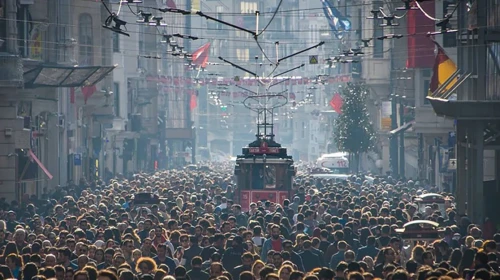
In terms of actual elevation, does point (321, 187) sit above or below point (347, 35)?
below

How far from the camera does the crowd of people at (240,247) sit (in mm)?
18250

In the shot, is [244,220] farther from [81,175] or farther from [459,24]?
[81,175]

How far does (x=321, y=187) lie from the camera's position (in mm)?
50906

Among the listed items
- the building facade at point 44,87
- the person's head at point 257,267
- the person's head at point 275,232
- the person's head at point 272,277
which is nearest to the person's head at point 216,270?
the person's head at point 257,267

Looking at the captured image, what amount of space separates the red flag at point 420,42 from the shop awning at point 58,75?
12.5 meters

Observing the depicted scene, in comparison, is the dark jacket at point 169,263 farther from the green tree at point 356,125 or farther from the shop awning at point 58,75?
the green tree at point 356,125

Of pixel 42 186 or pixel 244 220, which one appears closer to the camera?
pixel 244 220

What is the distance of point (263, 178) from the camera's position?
135ft

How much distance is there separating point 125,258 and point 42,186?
106ft

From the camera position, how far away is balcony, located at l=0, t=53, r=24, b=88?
140 feet

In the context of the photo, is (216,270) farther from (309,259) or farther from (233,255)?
(309,259)

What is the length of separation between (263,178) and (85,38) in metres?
23.5

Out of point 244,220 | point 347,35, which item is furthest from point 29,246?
point 347,35

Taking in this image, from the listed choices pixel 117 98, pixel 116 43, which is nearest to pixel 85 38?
pixel 116 43
